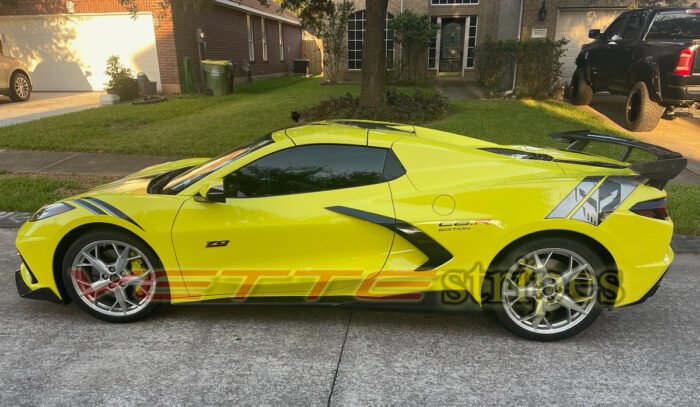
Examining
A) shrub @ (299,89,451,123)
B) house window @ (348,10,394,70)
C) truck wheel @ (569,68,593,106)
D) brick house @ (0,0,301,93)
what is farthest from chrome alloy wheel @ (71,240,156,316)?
house window @ (348,10,394,70)

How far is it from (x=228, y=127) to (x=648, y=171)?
27.3 ft

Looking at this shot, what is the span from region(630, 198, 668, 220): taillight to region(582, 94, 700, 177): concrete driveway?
5058 millimetres

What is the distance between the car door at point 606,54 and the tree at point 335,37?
398 inches

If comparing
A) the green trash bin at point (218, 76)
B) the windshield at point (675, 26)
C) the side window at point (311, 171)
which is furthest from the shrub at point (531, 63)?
the side window at point (311, 171)

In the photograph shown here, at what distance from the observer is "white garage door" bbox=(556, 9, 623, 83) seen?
14820mm

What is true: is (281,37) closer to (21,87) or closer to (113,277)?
(21,87)

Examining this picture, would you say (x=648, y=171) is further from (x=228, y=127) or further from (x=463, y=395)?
(x=228, y=127)

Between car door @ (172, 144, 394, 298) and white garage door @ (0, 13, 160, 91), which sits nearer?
car door @ (172, 144, 394, 298)

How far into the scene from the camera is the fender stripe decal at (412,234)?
9.88ft

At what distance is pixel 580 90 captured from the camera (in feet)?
40.5

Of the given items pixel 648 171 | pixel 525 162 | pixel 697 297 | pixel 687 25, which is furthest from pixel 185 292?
A: pixel 687 25

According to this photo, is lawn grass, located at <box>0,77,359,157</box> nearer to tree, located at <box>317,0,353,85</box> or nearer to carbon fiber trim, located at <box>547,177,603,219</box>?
tree, located at <box>317,0,353,85</box>

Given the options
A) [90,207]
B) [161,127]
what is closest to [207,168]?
[90,207]

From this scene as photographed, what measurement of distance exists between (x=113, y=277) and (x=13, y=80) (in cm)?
1468
